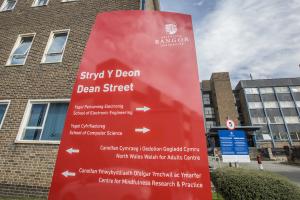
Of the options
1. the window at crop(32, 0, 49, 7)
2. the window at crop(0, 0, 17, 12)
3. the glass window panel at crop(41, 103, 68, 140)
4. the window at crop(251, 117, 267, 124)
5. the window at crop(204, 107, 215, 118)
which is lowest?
the glass window panel at crop(41, 103, 68, 140)

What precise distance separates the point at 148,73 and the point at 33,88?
7576mm

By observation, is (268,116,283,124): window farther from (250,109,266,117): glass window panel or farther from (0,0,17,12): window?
(0,0,17,12): window

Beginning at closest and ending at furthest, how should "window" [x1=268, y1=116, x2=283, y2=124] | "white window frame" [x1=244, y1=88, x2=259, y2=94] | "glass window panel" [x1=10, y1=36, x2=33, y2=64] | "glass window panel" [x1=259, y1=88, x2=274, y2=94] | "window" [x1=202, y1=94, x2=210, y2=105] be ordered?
"glass window panel" [x1=10, y1=36, x2=33, y2=64], "window" [x1=268, y1=116, x2=283, y2=124], "glass window panel" [x1=259, y1=88, x2=274, y2=94], "white window frame" [x1=244, y1=88, x2=259, y2=94], "window" [x1=202, y1=94, x2=210, y2=105]

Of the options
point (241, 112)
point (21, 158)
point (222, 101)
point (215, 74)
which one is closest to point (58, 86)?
point (21, 158)

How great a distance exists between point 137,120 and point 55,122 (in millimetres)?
6314

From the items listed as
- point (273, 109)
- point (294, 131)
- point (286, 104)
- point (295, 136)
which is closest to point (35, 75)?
point (295, 136)

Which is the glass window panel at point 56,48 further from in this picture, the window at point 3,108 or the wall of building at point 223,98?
the wall of building at point 223,98

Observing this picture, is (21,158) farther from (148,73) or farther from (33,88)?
(148,73)

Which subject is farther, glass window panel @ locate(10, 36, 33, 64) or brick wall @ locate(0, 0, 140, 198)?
glass window panel @ locate(10, 36, 33, 64)

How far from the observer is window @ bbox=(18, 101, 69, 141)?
7328mm

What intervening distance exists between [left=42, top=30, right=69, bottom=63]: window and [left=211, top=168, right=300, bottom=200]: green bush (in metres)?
8.52

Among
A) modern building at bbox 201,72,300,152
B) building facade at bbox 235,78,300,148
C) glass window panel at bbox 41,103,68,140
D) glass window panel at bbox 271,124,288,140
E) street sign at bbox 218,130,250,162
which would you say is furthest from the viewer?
modern building at bbox 201,72,300,152

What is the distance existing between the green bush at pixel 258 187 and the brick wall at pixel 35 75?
19.8 ft

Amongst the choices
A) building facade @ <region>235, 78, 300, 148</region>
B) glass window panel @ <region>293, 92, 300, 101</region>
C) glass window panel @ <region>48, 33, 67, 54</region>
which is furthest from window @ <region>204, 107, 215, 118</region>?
glass window panel @ <region>48, 33, 67, 54</region>
